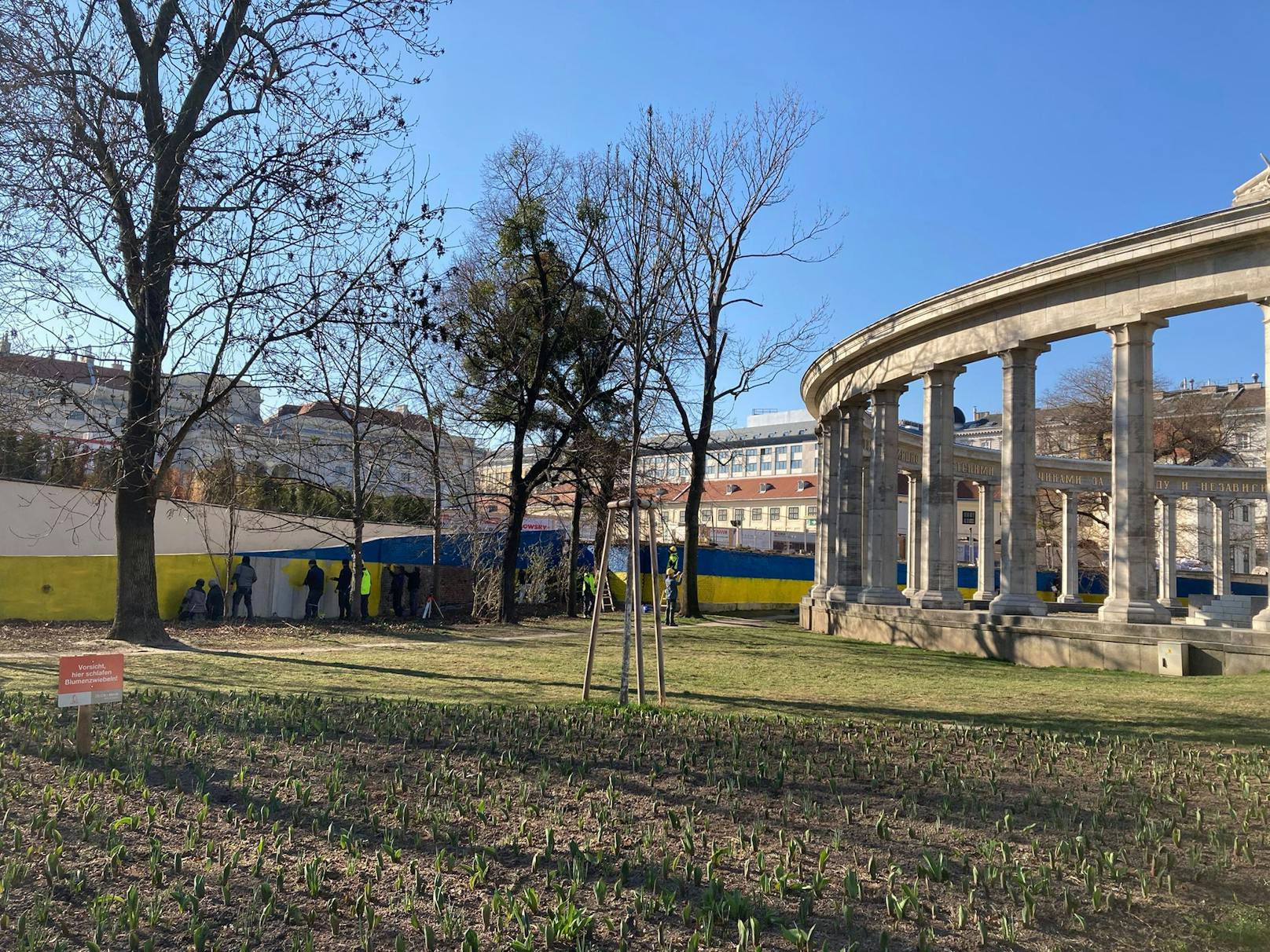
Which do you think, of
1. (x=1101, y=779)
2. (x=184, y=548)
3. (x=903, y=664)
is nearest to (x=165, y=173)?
(x=1101, y=779)

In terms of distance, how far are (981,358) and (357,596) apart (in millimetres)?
17459

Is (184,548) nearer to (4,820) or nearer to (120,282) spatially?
(120,282)

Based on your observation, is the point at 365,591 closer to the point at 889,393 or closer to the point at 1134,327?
the point at 889,393

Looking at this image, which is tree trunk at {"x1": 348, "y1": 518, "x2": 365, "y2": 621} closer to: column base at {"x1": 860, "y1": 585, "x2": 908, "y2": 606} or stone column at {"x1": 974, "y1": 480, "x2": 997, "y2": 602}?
column base at {"x1": 860, "y1": 585, "x2": 908, "y2": 606}

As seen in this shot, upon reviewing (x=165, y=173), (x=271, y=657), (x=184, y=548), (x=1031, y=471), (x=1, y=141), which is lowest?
(x=271, y=657)

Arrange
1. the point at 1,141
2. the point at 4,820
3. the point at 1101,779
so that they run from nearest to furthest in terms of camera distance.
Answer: the point at 4,820 → the point at 1101,779 → the point at 1,141

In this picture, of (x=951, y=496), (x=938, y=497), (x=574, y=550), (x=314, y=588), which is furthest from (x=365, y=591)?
(x=951, y=496)

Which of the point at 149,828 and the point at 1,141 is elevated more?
the point at 1,141

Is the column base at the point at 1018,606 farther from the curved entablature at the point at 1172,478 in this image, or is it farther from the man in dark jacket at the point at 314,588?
the man in dark jacket at the point at 314,588

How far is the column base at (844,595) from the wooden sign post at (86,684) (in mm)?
22330

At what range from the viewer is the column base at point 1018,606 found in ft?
66.7

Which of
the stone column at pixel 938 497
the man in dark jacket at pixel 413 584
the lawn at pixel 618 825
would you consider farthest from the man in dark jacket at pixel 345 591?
the stone column at pixel 938 497

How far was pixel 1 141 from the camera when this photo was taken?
27.2 ft

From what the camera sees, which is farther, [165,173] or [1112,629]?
[1112,629]
